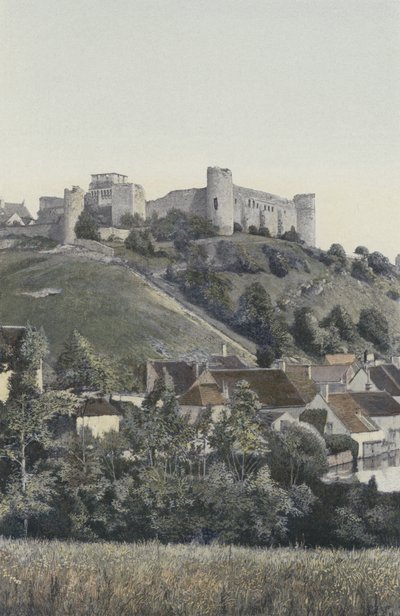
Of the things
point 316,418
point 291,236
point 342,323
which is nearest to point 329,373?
point 316,418

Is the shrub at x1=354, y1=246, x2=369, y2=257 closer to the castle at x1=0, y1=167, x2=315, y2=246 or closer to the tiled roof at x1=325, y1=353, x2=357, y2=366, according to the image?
the castle at x1=0, y1=167, x2=315, y2=246

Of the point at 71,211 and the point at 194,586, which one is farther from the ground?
the point at 71,211

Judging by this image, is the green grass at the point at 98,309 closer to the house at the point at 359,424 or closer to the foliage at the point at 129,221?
the house at the point at 359,424

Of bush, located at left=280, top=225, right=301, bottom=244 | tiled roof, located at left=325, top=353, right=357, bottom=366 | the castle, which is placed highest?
the castle

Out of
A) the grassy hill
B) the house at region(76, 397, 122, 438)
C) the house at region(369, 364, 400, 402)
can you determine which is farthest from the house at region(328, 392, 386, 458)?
the grassy hill

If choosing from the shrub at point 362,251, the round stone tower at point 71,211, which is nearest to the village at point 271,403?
the round stone tower at point 71,211

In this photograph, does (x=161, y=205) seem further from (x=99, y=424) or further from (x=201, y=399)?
(x=99, y=424)
